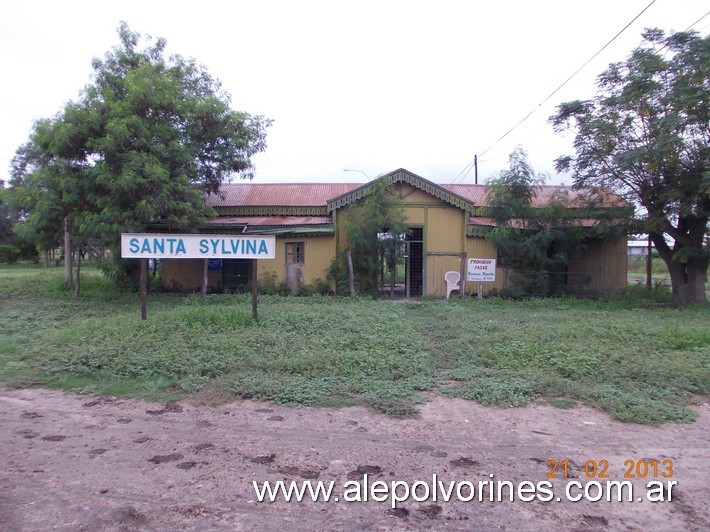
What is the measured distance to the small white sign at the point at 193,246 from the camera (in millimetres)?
9969

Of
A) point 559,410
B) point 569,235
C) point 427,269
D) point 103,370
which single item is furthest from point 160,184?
point 569,235

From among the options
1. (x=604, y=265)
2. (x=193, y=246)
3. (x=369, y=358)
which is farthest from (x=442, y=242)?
(x=369, y=358)

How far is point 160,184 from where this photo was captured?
46.1 ft

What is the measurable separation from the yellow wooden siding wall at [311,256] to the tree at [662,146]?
353 inches

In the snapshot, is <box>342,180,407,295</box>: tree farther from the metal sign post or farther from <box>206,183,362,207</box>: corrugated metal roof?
the metal sign post

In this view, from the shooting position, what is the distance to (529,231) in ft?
56.0

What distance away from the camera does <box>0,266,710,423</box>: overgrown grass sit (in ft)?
20.7

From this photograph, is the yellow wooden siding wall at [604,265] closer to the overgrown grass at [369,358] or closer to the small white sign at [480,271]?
the small white sign at [480,271]

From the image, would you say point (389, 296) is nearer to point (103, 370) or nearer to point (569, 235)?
point (569, 235)

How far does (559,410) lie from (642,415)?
88cm
